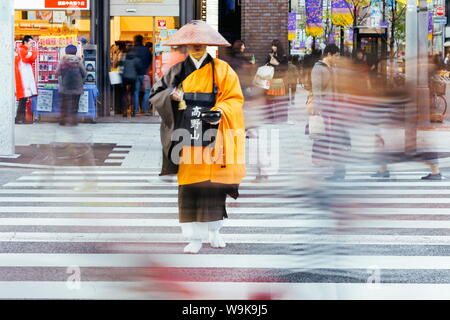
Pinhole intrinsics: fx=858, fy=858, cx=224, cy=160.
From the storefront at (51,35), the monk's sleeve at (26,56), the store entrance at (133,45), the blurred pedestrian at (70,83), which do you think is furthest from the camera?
the store entrance at (133,45)

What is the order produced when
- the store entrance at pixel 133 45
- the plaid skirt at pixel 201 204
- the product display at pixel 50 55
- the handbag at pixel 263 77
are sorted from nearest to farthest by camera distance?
the plaid skirt at pixel 201 204
the handbag at pixel 263 77
the product display at pixel 50 55
the store entrance at pixel 133 45

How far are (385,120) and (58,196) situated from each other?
762 cm

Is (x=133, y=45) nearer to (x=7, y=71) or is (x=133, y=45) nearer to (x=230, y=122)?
(x=7, y=71)

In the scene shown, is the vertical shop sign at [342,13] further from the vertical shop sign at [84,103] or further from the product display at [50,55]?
the vertical shop sign at [84,103]

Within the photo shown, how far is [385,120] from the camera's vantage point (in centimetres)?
380

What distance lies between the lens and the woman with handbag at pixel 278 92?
15.7ft

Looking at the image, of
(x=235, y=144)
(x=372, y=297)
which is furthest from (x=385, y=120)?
(x=235, y=144)

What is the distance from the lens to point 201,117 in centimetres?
634

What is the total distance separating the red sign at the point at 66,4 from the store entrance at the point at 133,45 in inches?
41.4

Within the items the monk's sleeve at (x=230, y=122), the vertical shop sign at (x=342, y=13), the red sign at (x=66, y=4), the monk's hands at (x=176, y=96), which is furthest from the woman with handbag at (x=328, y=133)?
the vertical shop sign at (x=342, y=13)

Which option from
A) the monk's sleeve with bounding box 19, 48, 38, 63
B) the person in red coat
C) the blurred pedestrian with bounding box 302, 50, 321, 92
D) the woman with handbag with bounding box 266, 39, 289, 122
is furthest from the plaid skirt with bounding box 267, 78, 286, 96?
the monk's sleeve with bounding box 19, 48, 38, 63

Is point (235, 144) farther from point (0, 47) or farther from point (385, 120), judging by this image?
point (0, 47)

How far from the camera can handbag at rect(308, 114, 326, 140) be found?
13.1 feet

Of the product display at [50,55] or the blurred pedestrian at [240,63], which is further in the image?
the product display at [50,55]
